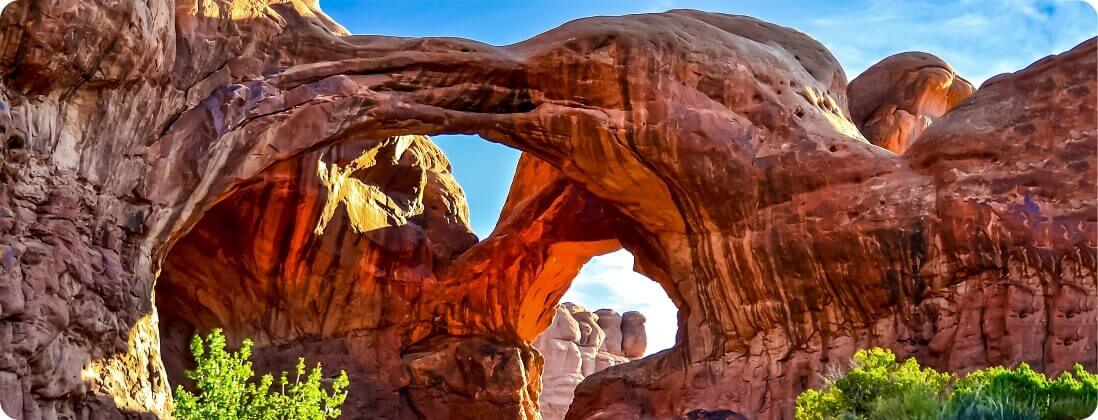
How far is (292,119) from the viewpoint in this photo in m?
17.7

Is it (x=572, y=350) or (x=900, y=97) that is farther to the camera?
(x=572, y=350)

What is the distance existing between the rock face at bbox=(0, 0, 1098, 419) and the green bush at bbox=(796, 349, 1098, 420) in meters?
3.93

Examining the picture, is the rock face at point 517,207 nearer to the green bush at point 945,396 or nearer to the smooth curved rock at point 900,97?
the green bush at point 945,396

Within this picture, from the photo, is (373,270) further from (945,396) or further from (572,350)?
(572,350)

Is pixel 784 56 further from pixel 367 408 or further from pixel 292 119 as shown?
pixel 367 408

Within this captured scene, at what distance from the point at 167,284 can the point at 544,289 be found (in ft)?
27.5

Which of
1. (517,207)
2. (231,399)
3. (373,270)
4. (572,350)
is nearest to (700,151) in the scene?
(517,207)

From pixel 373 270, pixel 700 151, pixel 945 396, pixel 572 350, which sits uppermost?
pixel 572 350

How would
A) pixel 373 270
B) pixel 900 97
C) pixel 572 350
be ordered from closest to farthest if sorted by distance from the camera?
pixel 373 270
pixel 900 97
pixel 572 350

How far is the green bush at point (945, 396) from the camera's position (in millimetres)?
10977

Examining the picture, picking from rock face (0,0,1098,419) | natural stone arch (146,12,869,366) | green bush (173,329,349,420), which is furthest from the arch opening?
green bush (173,329,349,420)

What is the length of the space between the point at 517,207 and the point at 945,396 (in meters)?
13.4

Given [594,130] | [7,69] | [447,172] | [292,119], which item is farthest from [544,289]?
[7,69]

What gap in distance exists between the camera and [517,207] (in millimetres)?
24906
